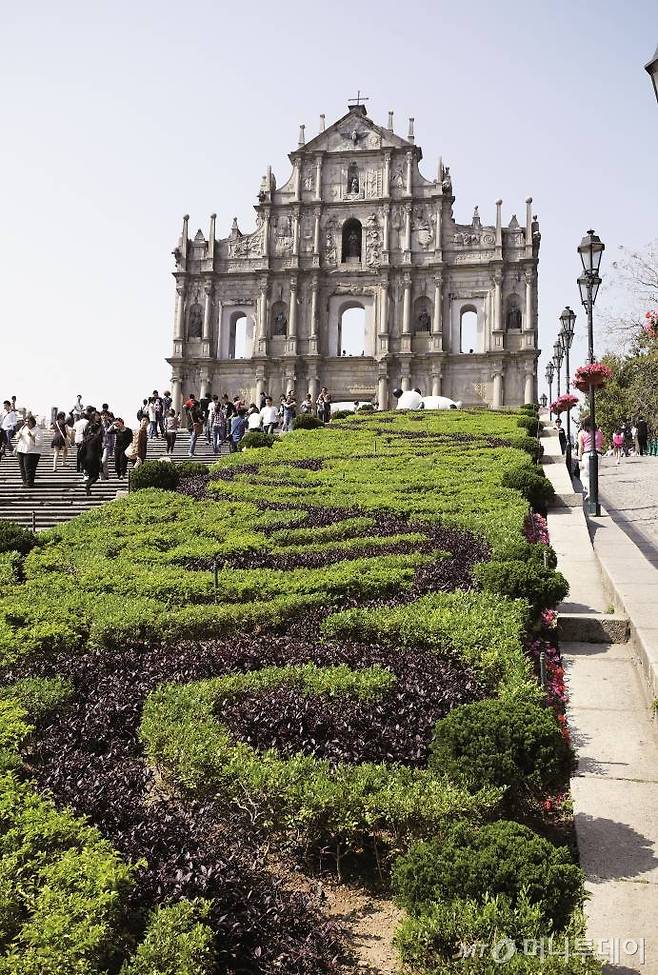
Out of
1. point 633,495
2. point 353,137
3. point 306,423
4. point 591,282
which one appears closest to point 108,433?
point 306,423

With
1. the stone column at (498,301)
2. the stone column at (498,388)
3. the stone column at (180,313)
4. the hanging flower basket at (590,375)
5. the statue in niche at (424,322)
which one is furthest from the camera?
the stone column at (180,313)

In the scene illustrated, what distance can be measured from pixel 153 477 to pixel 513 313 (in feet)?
113

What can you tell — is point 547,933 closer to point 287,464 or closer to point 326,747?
point 326,747

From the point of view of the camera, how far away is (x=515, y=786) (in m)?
4.29

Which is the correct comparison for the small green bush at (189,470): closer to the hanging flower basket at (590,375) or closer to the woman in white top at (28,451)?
the woman in white top at (28,451)

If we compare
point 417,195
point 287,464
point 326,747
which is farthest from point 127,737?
point 417,195

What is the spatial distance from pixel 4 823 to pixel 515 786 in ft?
8.00

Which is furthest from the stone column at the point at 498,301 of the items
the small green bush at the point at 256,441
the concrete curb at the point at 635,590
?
the concrete curb at the point at 635,590

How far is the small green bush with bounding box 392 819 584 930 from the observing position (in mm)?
3168

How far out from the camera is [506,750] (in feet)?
14.1

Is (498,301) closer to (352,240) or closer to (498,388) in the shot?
(498,388)

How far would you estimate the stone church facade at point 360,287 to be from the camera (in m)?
45.8

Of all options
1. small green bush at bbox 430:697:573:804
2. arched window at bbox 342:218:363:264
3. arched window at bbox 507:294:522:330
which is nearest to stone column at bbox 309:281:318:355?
arched window at bbox 342:218:363:264

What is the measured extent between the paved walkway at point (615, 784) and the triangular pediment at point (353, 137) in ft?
143
